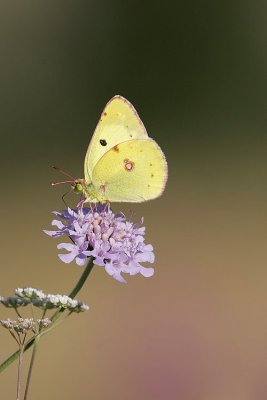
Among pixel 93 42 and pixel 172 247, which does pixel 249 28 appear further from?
pixel 172 247

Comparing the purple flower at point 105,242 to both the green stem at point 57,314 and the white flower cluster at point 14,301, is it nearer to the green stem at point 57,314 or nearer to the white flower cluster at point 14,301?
the green stem at point 57,314

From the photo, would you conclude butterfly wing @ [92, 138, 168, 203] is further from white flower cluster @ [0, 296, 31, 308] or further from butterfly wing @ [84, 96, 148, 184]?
white flower cluster @ [0, 296, 31, 308]

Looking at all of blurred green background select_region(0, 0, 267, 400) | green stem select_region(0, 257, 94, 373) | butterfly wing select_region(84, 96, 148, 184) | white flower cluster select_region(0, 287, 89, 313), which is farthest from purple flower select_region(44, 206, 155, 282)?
blurred green background select_region(0, 0, 267, 400)

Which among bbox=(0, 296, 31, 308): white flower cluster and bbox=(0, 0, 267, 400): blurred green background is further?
bbox=(0, 0, 267, 400): blurred green background

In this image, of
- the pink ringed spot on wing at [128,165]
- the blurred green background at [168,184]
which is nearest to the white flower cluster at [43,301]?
the pink ringed spot on wing at [128,165]

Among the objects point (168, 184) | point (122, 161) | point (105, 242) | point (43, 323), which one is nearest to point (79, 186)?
point (122, 161)

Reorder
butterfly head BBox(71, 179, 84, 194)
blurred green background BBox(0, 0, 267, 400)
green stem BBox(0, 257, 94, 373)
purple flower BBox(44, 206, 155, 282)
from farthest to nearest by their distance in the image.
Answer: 1. blurred green background BBox(0, 0, 267, 400)
2. butterfly head BBox(71, 179, 84, 194)
3. purple flower BBox(44, 206, 155, 282)
4. green stem BBox(0, 257, 94, 373)
